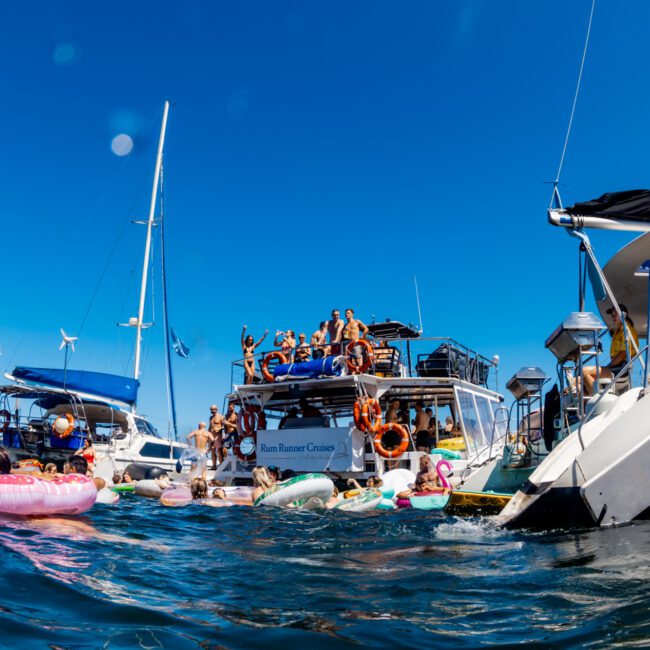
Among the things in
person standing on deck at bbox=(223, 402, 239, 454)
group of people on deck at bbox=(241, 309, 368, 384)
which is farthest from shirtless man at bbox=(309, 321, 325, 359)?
person standing on deck at bbox=(223, 402, 239, 454)

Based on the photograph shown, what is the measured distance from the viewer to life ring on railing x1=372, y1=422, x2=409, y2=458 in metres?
16.0

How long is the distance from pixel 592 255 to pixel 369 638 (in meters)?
7.63

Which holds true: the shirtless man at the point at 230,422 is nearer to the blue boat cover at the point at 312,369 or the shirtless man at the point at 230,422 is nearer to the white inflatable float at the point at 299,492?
the blue boat cover at the point at 312,369

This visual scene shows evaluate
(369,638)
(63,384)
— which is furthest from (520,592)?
(63,384)

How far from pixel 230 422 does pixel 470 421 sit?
25.9 feet

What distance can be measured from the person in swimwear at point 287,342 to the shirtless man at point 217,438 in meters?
3.80

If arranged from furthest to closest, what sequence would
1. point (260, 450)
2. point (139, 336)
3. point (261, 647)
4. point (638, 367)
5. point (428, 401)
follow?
1. point (139, 336)
2. point (428, 401)
3. point (260, 450)
4. point (638, 367)
5. point (261, 647)

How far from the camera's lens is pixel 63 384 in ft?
72.7

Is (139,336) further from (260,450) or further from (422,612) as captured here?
(422,612)

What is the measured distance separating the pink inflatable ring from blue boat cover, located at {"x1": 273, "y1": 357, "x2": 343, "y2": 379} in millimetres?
8435

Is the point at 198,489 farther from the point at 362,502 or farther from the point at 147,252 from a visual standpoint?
the point at 147,252

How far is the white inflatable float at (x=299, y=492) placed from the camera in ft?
38.7

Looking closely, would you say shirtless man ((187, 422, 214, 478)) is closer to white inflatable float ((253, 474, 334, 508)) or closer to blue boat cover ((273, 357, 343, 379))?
blue boat cover ((273, 357, 343, 379))

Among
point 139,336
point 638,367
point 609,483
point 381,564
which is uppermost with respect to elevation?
point 139,336
